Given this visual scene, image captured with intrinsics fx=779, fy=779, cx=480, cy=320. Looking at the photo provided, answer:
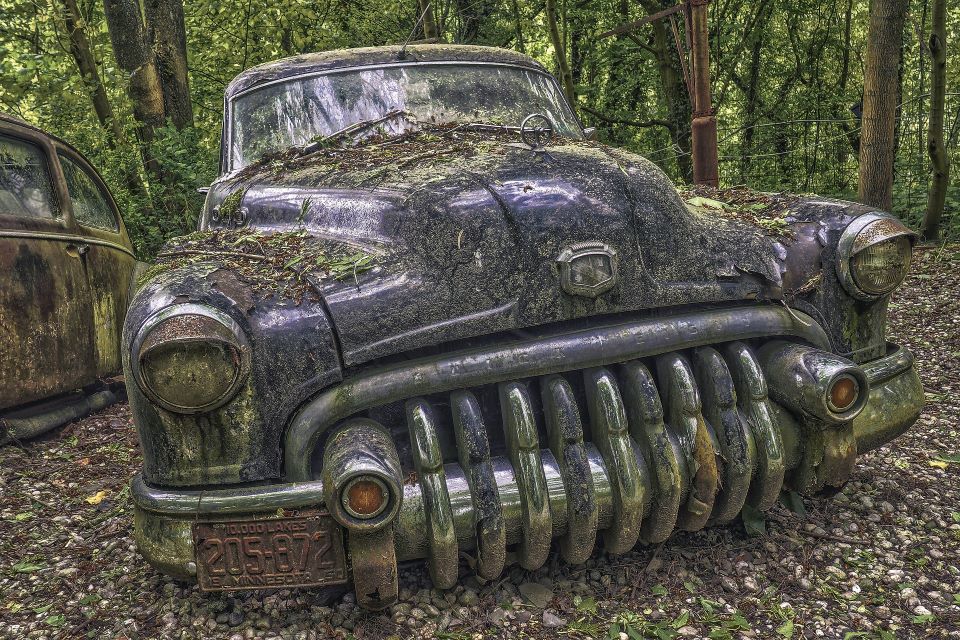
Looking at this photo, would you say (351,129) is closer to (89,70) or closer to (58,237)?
(58,237)

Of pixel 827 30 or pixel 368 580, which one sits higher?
pixel 827 30

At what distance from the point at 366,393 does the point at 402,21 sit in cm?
1266

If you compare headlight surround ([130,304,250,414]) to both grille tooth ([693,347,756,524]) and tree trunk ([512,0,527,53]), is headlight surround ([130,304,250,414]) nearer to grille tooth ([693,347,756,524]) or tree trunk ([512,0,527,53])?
grille tooth ([693,347,756,524])

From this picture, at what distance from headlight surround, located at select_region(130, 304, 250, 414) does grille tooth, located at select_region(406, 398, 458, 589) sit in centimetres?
52

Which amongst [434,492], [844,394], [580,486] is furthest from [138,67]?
[844,394]

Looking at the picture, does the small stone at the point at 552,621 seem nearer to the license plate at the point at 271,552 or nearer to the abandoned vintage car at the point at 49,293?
the license plate at the point at 271,552

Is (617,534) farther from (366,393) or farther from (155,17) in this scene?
(155,17)

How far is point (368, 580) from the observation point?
2156 mm

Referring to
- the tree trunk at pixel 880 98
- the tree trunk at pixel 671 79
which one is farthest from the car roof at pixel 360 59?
the tree trunk at pixel 671 79

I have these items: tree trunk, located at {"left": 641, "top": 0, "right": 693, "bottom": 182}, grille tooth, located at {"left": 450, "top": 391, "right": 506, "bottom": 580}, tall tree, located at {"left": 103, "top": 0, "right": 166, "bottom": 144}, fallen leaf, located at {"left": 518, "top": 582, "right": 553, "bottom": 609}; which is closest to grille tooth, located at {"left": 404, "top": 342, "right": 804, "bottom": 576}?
grille tooth, located at {"left": 450, "top": 391, "right": 506, "bottom": 580}

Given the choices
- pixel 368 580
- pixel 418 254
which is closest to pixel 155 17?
pixel 418 254

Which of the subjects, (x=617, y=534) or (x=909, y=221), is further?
(x=909, y=221)

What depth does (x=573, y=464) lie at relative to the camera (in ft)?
7.70

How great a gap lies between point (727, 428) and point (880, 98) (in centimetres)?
536
